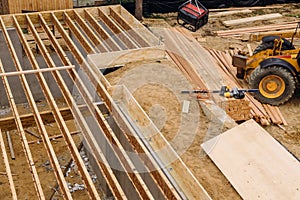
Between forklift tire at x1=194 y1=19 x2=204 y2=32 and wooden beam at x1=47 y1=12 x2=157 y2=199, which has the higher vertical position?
wooden beam at x1=47 y1=12 x2=157 y2=199

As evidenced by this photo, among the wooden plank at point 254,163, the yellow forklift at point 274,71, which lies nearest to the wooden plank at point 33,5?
the yellow forklift at point 274,71

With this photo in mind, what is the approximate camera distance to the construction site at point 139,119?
23.9 feet

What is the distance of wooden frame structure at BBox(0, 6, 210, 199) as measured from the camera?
6.55m

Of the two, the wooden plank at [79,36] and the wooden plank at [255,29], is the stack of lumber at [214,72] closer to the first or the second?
the wooden plank at [255,29]

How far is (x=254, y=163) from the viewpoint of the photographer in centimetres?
852

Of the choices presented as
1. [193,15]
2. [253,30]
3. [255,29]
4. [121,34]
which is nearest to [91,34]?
[121,34]

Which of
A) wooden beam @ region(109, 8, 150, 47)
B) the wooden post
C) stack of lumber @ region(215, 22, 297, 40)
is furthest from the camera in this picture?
the wooden post

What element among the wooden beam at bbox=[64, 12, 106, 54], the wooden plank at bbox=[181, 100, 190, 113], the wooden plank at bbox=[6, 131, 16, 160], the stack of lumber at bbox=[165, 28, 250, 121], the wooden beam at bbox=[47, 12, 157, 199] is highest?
the wooden beam at bbox=[64, 12, 106, 54]

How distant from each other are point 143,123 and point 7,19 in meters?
6.00

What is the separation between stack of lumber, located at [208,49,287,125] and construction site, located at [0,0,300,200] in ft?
0.13

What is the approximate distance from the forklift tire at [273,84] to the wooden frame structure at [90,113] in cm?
312

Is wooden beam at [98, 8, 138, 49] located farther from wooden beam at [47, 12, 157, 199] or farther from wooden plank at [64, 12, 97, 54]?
wooden beam at [47, 12, 157, 199]

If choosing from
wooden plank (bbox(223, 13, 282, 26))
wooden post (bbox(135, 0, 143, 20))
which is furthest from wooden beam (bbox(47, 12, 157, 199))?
wooden plank (bbox(223, 13, 282, 26))

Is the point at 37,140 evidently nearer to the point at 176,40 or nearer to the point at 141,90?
the point at 141,90
